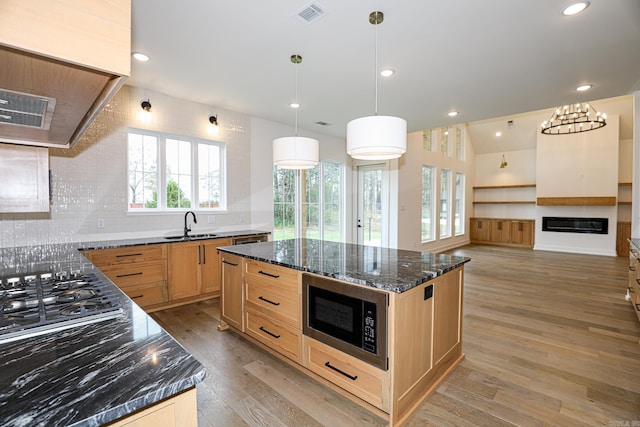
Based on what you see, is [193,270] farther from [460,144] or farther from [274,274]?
[460,144]

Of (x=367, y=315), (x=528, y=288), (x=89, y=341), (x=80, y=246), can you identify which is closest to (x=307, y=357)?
(x=367, y=315)

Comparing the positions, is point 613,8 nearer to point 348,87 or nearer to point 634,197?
point 348,87

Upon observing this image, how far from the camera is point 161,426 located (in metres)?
0.75

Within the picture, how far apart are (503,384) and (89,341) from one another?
2.60 m

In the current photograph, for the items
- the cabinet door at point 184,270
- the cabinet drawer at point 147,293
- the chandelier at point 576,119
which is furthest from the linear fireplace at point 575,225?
the cabinet drawer at point 147,293

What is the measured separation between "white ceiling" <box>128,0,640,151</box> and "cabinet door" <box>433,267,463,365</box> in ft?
6.70

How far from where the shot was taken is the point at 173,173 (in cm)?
442

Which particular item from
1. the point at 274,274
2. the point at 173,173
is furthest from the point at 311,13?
the point at 173,173

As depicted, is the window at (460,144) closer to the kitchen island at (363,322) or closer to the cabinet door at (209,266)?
the kitchen island at (363,322)

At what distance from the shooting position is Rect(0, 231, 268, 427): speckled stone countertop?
64 cm

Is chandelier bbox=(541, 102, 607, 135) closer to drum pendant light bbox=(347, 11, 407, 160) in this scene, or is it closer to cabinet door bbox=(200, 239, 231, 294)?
drum pendant light bbox=(347, 11, 407, 160)

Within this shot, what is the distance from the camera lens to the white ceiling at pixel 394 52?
2.37m

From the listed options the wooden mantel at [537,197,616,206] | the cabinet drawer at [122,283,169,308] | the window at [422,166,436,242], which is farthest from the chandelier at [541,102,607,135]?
the cabinet drawer at [122,283,169,308]

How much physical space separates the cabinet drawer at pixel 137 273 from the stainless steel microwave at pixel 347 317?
2.32 m
